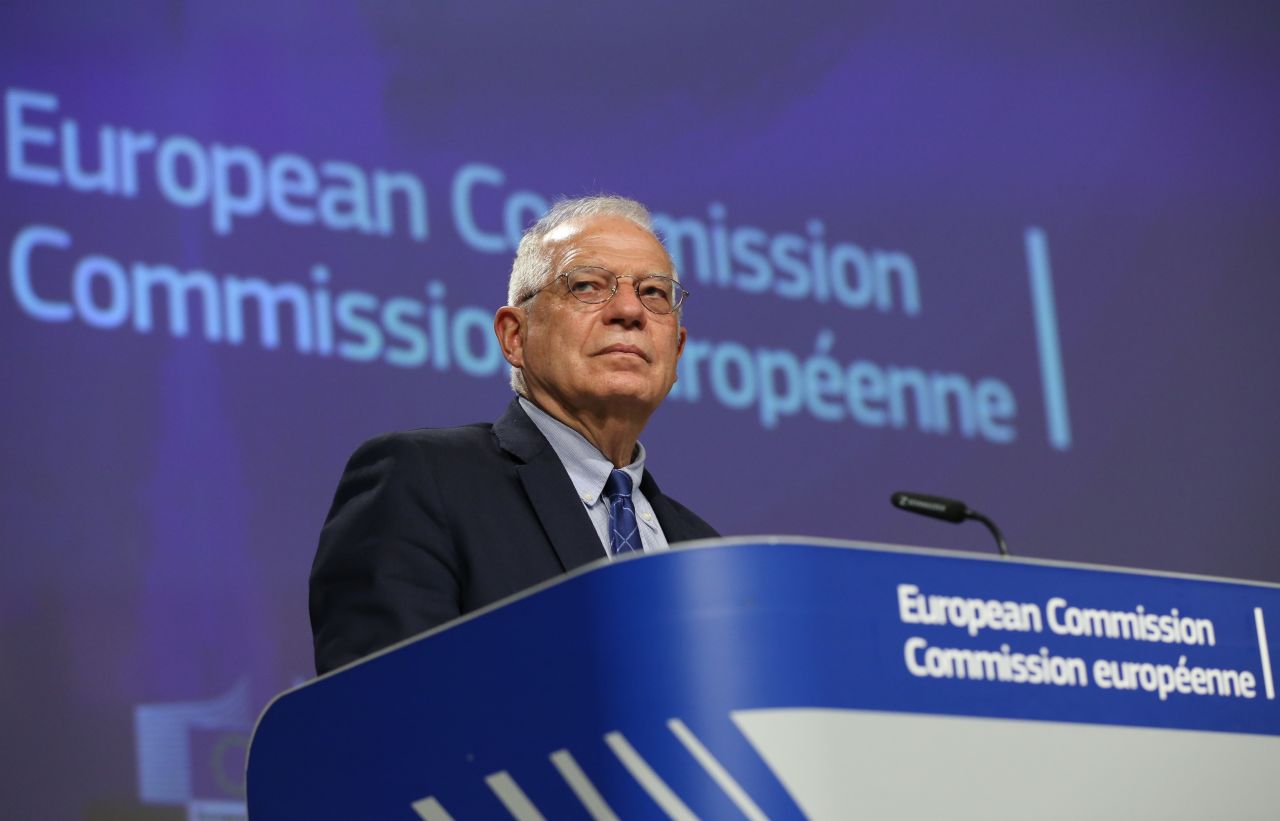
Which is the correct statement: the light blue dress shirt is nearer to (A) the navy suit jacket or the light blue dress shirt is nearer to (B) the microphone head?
(A) the navy suit jacket

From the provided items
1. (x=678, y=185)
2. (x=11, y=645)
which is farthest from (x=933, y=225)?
(x=11, y=645)

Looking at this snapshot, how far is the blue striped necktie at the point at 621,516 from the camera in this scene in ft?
8.11

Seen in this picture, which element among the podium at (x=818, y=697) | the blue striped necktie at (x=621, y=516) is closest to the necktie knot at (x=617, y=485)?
the blue striped necktie at (x=621, y=516)

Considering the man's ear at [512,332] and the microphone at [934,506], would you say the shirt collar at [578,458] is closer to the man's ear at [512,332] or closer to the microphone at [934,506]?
the man's ear at [512,332]

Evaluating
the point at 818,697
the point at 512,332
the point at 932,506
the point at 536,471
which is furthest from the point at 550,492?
the point at 818,697

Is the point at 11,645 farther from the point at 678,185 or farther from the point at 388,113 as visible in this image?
the point at 678,185

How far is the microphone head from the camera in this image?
207cm

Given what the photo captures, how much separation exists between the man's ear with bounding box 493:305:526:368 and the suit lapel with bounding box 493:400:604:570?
0.52 ft

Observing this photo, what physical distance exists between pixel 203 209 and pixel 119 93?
360 millimetres

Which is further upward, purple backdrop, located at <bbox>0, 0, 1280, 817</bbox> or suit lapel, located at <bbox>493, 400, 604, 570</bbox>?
purple backdrop, located at <bbox>0, 0, 1280, 817</bbox>

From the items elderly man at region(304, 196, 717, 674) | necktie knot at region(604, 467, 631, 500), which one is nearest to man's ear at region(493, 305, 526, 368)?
elderly man at region(304, 196, 717, 674)

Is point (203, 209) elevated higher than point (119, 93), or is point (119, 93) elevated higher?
point (119, 93)

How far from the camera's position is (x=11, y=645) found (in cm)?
392

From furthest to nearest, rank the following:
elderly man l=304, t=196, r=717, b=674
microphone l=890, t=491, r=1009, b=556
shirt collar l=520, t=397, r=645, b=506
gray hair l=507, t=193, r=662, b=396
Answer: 1. gray hair l=507, t=193, r=662, b=396
2. shirt collar l=520, t=397, r=645, b=506
3. elderly man l=304, t=196, r=717, b=674
4. microphone l=890, t=491, r=1009, b=556
